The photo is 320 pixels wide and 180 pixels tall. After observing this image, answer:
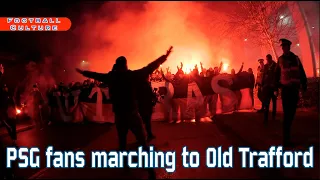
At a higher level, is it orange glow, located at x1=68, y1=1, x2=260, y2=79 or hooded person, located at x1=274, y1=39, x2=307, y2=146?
orange glow, located at x1=68, y1=1, x2=260, y2=79

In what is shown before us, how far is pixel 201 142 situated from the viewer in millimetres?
6242

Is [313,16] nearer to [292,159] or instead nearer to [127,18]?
[127,18]

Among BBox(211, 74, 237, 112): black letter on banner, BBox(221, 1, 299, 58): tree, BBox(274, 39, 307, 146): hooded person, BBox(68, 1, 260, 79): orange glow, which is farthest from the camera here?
BBox(68, 1, 260, 79): orange glow

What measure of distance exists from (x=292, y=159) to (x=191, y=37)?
1814 cm

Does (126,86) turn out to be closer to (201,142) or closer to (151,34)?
(201,142)

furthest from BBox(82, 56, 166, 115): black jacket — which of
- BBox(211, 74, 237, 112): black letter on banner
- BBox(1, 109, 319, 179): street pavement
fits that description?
BBox(211, 74, 237, 112): black letter on banner

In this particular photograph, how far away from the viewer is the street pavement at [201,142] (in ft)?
14.3

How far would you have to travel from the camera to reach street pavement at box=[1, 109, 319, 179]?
4.34m

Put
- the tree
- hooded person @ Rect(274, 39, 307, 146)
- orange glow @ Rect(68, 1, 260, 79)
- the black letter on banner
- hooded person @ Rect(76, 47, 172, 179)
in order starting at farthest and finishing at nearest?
1. orange glow @ Rect(68, 1, 260, 79)
2. the tree
3. the black letter on banner
4. hooded person @ Rect(274, 39, 307, 146)
5. hooded person @ Rect(76, 47, 172, 179)

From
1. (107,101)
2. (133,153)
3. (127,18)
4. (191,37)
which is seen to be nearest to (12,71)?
(127,18)

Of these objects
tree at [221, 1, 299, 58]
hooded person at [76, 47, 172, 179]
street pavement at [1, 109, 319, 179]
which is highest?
tree at [221, 1, 299, 58]

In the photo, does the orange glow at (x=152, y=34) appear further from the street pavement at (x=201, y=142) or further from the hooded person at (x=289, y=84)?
the hooded person at (x=289, y=84)

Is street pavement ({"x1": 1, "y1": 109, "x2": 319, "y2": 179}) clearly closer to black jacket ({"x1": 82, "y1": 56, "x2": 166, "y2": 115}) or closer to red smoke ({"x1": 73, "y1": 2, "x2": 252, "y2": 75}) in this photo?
black jacket ({"x1": 82, "y1": 56, "x2": 166, "y2": 115})

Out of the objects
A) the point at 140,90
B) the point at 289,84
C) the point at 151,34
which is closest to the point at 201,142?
the point at 140,90
